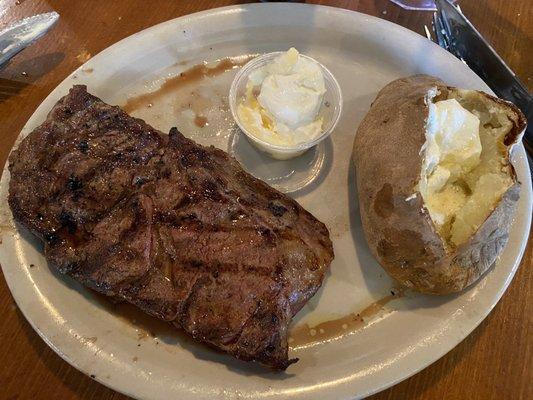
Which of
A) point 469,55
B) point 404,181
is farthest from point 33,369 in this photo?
point 469,55

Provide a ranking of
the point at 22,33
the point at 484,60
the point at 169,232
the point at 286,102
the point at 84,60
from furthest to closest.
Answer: the point at 84,60 < the point at 22,33 < the point at 484,60 < the point at 286,102 < the point at 169,232

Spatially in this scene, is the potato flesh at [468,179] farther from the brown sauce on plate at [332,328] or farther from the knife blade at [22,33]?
the knife blade at [22,33]

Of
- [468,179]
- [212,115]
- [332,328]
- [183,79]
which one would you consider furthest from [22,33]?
[468,179]

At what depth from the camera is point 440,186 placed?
1.76 metres

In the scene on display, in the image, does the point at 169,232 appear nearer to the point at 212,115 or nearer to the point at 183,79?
the point at 212,115

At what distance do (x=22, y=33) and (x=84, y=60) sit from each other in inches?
12.5

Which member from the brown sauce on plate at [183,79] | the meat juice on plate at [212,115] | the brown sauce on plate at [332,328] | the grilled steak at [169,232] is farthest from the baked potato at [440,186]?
the brown sauce on plate at [183,79]

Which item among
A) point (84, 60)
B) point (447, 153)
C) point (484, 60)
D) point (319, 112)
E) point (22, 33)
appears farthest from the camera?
point (84, 60)

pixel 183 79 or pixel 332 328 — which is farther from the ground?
pixel 183 79

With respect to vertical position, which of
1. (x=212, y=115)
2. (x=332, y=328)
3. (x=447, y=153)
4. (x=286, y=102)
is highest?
(x=286, y=102)

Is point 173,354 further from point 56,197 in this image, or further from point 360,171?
point 360,171

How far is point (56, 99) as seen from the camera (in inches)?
85.3

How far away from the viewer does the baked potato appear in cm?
166

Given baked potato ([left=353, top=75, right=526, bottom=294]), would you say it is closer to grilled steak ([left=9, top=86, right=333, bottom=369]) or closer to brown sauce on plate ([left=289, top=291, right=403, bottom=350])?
brown sauce on plate ([left=289, top=291, right=403, bottom=350])
